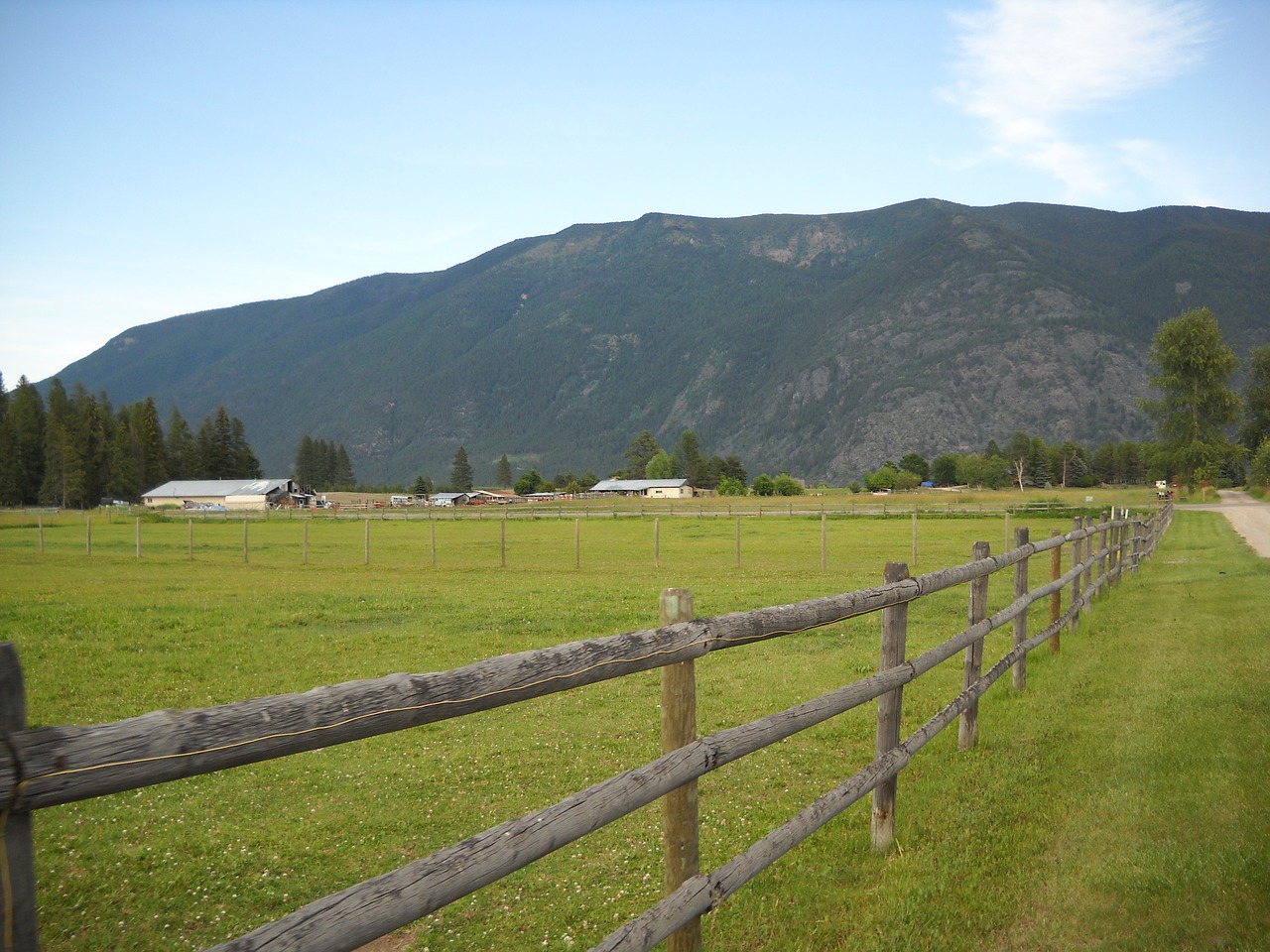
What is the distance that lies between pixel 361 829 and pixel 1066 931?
4084 mm

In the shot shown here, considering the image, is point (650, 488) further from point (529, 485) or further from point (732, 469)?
point (529, 485)

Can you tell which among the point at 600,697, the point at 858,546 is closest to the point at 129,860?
the point at 600,697

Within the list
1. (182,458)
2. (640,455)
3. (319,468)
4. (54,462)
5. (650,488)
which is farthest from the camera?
(640,455)

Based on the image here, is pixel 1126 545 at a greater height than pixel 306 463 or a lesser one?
lesser

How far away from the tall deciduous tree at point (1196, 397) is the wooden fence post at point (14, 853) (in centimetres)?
8450

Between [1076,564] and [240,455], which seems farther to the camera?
[240,455]

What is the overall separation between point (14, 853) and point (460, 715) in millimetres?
1162

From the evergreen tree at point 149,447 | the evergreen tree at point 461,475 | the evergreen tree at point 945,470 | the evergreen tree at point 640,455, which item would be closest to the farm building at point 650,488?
the evergreen tree at point 640,455

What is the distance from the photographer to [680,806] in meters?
3.50

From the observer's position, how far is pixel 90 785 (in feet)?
5.71

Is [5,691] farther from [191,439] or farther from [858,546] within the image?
[191,439]

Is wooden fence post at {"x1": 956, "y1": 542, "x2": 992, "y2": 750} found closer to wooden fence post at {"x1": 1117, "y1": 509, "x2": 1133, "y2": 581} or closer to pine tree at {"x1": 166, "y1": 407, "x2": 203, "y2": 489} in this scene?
wooden fence post at {"x1": 1117, "y1": 509, "x2": 1133, "y2": 581}

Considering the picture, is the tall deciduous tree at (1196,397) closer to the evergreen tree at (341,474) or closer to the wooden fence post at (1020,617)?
the wooden fence post at (1020,617)

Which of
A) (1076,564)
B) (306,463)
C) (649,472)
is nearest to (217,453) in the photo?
(306,463)
